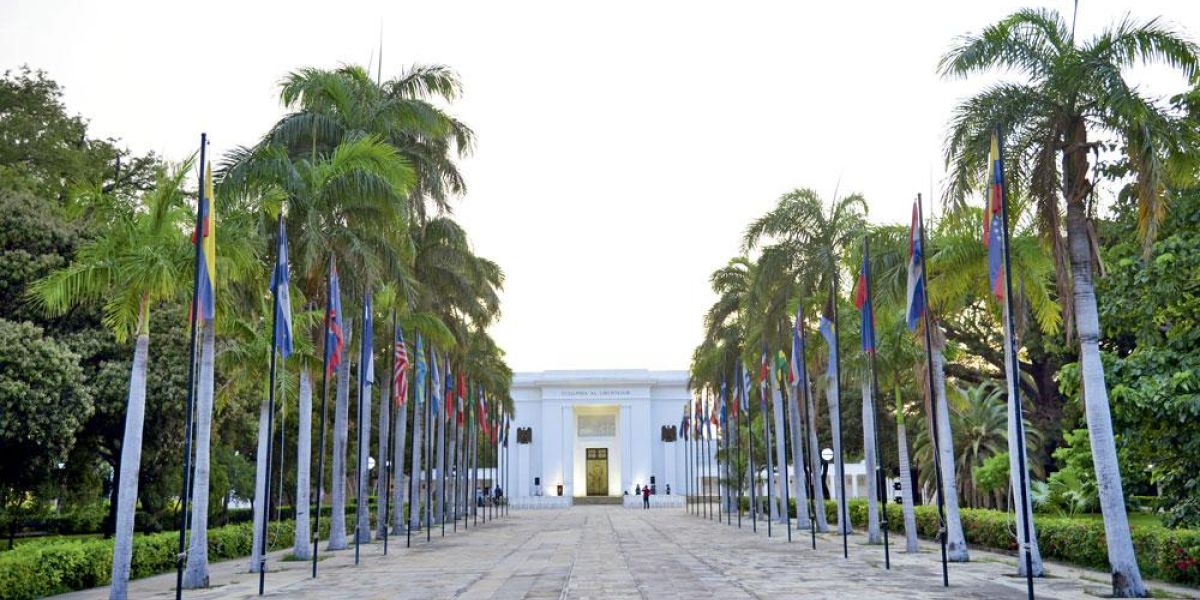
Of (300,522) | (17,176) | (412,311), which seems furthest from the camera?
(412,311)

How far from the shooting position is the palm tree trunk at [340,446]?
30.5 m

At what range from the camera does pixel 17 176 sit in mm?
32469

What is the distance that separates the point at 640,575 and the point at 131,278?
454 inches

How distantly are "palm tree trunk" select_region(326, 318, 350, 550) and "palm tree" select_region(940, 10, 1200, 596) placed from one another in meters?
18.5

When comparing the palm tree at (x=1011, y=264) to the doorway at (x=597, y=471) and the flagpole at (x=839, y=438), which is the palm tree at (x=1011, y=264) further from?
the doorway at (x=597, y=471)

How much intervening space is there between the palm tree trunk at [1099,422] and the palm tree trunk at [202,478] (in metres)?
16.1

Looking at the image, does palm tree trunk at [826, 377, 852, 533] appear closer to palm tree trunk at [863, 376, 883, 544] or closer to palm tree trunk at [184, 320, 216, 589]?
palm tree trunk at [863, 376, 883, 544]

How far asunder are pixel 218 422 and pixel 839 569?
20.1m

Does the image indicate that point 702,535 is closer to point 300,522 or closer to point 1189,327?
point 300,522

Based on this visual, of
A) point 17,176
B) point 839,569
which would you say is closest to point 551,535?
point 839,569

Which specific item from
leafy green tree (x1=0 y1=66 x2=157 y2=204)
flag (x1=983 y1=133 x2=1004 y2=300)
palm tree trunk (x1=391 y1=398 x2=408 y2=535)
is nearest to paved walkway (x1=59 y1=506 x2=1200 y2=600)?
flag (x1=983 y1=133 x2=1004 y2=300)

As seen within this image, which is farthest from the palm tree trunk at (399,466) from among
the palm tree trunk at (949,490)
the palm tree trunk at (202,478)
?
the palm tree trunk at (949,490)

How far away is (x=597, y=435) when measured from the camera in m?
105

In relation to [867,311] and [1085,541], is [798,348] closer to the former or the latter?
[867,311]
